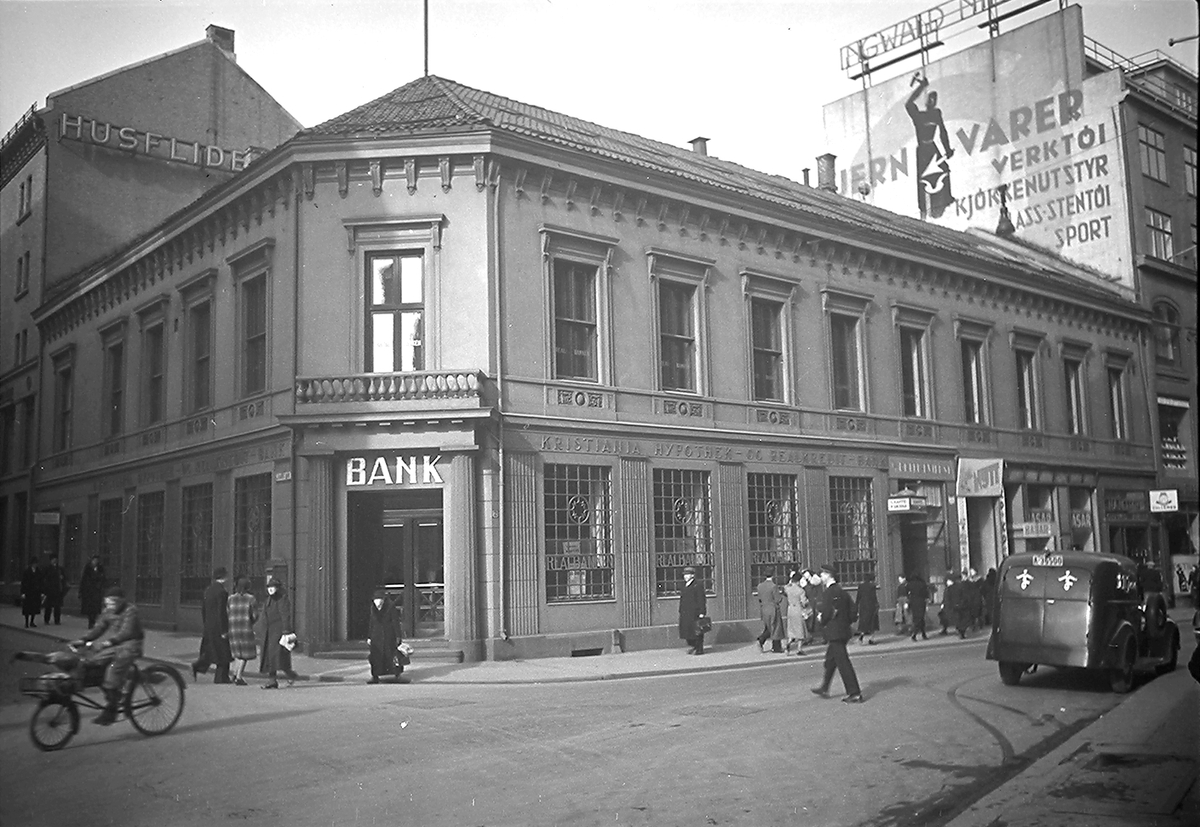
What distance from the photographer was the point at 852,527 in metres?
27.0

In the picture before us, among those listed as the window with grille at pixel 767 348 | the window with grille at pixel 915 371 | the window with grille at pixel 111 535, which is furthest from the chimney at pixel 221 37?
the window with grille at pixel 915 371

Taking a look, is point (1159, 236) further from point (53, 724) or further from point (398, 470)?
point (53, 724)

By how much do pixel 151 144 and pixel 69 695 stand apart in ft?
31.5

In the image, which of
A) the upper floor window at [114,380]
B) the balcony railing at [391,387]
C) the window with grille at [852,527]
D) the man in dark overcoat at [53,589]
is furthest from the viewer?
the window with grille at [852,527]

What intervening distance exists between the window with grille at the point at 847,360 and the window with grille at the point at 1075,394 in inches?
348

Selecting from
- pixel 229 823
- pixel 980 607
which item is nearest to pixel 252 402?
pixel 229 823

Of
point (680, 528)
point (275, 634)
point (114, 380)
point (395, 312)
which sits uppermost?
point (395, 312)

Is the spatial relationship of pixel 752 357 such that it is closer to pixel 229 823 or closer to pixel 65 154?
pixel 65 154

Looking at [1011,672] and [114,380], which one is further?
[114,380]

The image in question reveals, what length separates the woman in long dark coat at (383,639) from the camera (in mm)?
16453

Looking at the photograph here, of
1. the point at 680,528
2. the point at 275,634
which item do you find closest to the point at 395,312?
the point at 275,634

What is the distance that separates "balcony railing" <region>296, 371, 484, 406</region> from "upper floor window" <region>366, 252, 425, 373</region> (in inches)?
30.6

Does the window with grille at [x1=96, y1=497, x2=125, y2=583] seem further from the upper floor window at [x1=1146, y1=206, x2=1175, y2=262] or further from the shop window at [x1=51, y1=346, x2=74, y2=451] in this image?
the upper floor window at [x1=1146, y1=206, x2=1175, y2=262]

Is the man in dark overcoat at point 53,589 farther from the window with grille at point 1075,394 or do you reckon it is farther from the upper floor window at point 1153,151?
the window with grille at point 1075,394
